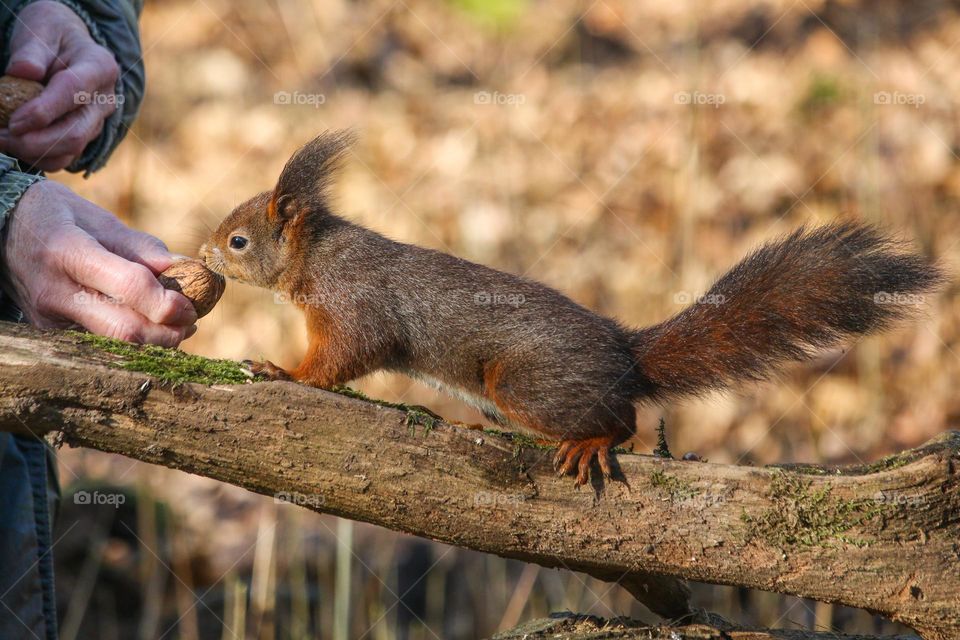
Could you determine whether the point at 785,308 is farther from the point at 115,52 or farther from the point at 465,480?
the point at 115,52

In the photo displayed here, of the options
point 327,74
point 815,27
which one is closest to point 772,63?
point 815,27

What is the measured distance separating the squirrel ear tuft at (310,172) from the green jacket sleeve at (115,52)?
590 millimetres

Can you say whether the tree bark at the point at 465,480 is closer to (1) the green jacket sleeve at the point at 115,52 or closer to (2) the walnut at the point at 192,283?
(2) the walnut at the point at 192,283

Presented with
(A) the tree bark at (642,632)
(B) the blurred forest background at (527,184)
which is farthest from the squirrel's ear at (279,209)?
(B) the blurred forest background at (527,184)

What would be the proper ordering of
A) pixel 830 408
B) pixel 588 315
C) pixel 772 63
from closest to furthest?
1. pixel 588 315
2. pixel 830 408
3. pixel 772 63

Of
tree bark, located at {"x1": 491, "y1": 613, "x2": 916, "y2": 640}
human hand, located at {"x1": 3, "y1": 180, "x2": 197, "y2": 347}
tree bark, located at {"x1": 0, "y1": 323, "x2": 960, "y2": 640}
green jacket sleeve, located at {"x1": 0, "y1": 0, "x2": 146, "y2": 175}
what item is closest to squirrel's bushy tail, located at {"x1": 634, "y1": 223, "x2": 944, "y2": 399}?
tree bark, located at {"x1": 0, "y1": 323, "x2": 960, "y2": 640}

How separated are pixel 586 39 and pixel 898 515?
5.67m

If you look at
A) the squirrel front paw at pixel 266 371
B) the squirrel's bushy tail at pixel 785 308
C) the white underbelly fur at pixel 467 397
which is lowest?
the squirrel front paw at pixel 266 371

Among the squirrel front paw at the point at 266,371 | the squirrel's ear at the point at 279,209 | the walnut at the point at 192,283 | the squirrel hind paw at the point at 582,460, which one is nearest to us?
the squirrel hind paw at the point at 582,460

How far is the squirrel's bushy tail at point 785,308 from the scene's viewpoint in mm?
2021

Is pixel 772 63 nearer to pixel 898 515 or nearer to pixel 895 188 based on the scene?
pixel 895 188

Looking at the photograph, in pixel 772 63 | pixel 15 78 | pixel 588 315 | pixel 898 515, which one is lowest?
pixel 898 515

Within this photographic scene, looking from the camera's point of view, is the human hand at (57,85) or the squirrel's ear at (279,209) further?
the squirrel's ear at (279,209)

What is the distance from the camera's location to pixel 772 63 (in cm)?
641
